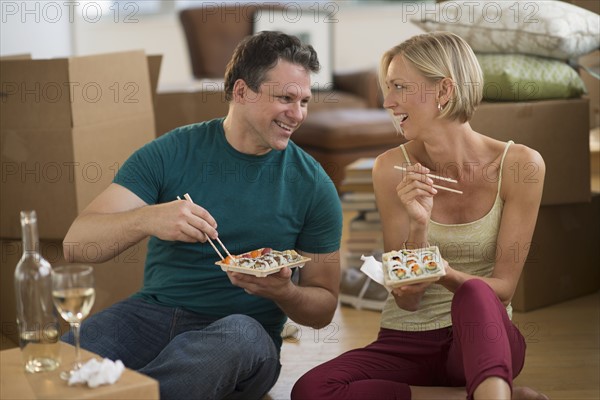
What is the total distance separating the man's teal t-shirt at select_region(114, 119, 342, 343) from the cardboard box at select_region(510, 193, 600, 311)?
108 cm

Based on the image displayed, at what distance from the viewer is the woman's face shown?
2156 mm

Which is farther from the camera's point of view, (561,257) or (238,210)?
(561,257)

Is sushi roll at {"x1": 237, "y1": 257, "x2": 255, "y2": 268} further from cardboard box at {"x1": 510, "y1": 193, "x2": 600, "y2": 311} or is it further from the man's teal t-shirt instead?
cardboard box at {"x1": 510, "y1": 193, "x2": 600, "y2": 311}

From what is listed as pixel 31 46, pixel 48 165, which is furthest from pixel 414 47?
pixel 31 46

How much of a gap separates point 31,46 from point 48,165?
1.44 metres

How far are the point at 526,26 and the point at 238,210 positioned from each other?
126 centimetres

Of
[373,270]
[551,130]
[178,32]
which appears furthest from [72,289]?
[178,32]

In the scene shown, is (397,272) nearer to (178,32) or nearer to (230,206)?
(230,206)

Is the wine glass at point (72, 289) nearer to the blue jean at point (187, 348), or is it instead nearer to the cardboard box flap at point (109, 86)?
the blue jean at point (187, 348)

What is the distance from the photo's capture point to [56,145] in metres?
2.75

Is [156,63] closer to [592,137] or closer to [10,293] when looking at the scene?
[10,293]

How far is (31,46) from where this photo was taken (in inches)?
158

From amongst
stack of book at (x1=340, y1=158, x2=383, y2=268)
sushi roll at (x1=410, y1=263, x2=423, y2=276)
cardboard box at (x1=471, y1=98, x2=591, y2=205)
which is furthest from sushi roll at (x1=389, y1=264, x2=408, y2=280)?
stack of book at (x1=340, y1=158, x2=383, y2=268)

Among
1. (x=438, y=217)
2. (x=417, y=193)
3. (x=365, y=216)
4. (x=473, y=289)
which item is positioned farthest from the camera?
(x=365, y=216)
